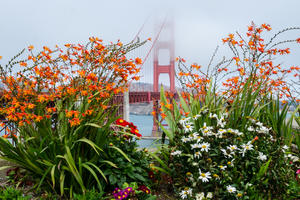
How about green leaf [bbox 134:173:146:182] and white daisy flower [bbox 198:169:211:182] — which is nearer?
white daisy flower [bbox 198:169:211:182]

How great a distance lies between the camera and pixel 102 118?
2.80 m

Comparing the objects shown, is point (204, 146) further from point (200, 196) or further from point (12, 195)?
point (12, 195)

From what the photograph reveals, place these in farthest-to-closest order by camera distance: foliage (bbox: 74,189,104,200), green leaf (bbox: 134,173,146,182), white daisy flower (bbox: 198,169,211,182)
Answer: green leaf (bbox: 134,173,146,182), foliage (bbox: 74,189,104,200), white daisy flower (bbox: 198,169,211,182)

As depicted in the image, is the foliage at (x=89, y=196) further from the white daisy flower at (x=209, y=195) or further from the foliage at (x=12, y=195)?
the white daisy flower at (x=209, y=195)

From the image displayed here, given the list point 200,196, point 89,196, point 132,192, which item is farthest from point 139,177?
point 200,196

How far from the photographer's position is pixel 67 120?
8.55ft

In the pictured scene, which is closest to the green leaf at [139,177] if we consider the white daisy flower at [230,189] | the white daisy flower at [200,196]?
the white daisy flower at [200,196]

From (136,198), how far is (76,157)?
705mm

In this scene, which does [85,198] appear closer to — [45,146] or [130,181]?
[130,181]

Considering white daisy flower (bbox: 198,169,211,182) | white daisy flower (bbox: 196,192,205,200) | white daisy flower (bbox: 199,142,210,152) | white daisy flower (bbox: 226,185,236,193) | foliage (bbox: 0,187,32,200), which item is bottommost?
foliage (bbox: 0,187,32,200)

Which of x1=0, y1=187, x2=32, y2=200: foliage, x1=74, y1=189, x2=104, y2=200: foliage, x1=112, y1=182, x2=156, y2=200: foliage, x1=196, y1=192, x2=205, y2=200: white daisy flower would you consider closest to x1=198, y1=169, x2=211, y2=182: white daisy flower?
x1=196, y1=192, x2=205, y2=200: white daisy flower

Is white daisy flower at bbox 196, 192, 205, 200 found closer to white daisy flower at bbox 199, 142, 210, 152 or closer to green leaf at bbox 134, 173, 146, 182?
white daisy flower at bbox 199, 142, 210, 152

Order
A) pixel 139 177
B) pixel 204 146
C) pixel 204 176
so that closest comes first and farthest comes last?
pixel 204 176 < pixel 204 146 < pixel 139 177

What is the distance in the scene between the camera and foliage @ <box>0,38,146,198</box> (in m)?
2.50
